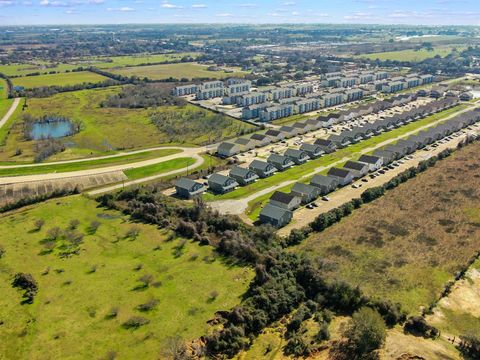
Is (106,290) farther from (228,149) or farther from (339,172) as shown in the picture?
(228,149)

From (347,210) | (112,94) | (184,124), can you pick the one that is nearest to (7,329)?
(347,210)

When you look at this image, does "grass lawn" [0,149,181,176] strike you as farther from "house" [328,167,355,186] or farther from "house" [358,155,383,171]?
"house" [358,155,383,171]

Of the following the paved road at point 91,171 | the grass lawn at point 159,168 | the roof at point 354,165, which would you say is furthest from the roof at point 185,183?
the roof at point 354,165

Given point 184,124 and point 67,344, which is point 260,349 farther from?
point 184,124

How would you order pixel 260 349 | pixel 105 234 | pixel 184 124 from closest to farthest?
pixel 260 349 → pixel 105 234 → pixel 184 124

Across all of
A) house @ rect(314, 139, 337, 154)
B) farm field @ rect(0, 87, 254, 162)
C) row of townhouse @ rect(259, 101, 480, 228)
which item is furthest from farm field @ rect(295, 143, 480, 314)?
farm field @ rect(0, 87, 254, 162)

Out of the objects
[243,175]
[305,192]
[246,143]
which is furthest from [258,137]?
[305,192]

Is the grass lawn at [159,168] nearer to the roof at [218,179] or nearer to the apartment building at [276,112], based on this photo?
the roof at [218,179]

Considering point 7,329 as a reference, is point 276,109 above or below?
above
